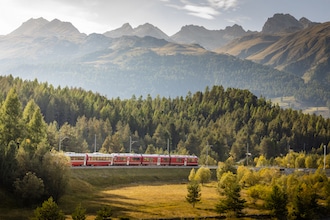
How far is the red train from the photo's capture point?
11469 centimetres

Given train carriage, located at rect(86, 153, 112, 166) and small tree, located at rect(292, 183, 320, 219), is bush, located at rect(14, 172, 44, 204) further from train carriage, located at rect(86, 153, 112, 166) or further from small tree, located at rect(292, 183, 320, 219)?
small tree, located at rect(292, 183, 320, 219)

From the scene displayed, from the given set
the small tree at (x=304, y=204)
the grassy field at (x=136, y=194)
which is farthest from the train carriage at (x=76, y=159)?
the small tree at (x=304, y=204)

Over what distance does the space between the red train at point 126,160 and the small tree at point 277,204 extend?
4554 cm

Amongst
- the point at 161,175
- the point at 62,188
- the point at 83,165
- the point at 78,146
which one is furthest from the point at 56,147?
the point at 62,188

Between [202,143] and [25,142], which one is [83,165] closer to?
[25,142]

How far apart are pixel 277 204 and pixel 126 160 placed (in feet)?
162

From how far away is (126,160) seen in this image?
12812 cm

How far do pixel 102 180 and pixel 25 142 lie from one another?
78.6 ft

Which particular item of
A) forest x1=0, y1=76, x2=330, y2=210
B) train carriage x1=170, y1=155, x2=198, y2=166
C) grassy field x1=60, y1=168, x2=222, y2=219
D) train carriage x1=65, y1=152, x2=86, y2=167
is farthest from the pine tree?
train carriage x1=170, y1=155, x2=198, y2=166

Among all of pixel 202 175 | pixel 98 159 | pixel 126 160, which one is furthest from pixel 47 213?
pixel 202 175

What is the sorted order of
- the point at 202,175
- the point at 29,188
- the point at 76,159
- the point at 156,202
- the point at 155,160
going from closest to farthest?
the point at 29,188, the point at 156,202, the point at 76,159, the point at 202,175, the point at 155,160

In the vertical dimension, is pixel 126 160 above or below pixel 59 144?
below

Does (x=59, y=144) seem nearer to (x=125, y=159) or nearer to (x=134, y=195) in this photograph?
(x=125, y=159)

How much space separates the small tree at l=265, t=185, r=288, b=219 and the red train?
4554 centimetres
